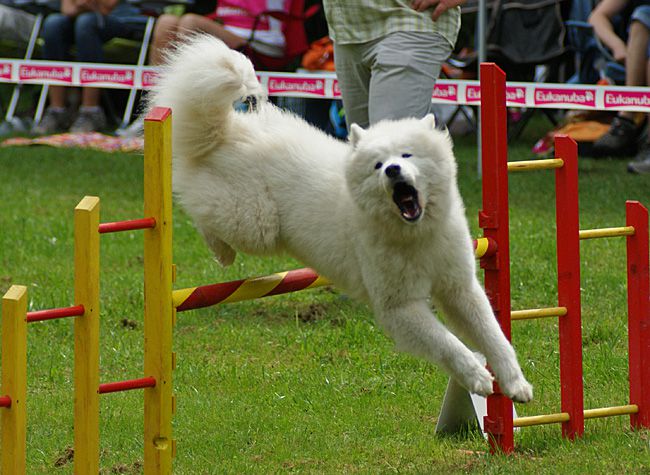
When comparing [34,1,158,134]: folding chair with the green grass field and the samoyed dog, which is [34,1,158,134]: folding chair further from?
the samoyed dog

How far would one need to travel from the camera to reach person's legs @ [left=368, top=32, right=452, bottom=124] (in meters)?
4.79

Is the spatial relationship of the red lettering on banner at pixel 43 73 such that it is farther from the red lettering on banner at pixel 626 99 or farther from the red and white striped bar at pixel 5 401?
the red and white striped bar at pixel 5 401

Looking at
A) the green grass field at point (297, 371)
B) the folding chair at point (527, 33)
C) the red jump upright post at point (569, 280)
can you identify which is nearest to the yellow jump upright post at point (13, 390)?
the green grass field at point (297, 371)

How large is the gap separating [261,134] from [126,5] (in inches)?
342

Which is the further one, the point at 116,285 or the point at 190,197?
the point at 116,285

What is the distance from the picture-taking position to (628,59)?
9328 millimetres

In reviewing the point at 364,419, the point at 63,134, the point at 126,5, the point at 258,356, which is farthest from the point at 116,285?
the point at 126,5

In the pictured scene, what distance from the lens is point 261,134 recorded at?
13.9ft

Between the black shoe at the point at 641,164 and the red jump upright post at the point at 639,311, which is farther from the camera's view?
the black shoe at the point at 641,164

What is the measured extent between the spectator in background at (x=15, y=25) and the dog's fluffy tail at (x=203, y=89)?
29.9 ft

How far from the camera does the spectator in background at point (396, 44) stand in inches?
189

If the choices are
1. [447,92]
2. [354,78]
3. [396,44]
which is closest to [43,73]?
[447,92]

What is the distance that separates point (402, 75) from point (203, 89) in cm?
106

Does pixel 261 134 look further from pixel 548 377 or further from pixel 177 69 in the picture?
pixel 548 377
